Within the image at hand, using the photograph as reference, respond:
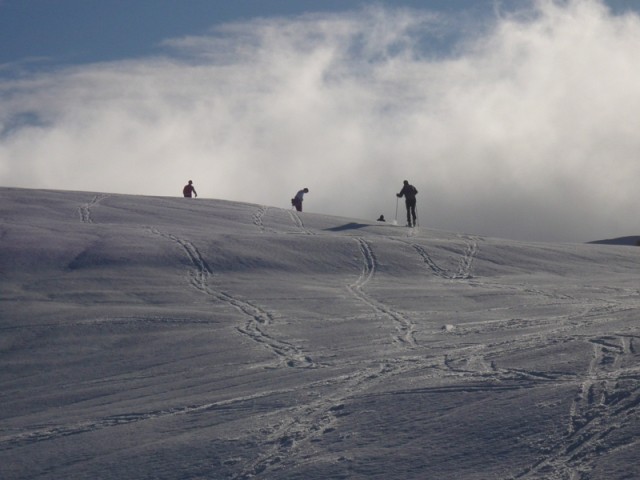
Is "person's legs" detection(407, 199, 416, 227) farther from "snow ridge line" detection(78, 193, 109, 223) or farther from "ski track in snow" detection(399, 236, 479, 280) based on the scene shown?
"snow ridge line" detection(78, 193, 109, 223)

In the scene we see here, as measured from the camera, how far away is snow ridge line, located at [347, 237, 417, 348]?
1411 centimetres

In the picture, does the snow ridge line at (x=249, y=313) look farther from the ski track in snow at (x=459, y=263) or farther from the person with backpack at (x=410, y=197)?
the person with backpack at (x=410, y=197)

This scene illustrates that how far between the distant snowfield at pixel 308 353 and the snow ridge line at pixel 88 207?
0.16 metres

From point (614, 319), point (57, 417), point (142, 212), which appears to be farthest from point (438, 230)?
point (57, 417)

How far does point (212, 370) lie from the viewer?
1265cm

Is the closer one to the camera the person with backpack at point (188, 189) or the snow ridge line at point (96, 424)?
the snow ridge line at point (96, 424)

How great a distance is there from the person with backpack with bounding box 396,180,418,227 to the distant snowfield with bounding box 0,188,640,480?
2659 mm

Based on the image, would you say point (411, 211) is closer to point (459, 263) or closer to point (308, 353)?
point (459, 263)

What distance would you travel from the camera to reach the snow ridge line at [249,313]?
42.8 feet

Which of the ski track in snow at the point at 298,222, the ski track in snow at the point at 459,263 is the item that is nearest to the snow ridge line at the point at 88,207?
the ski track in snow at the point at 298,222

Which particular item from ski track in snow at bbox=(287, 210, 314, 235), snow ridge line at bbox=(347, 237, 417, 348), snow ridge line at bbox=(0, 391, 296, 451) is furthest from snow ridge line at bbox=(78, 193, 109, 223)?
snow ridge line at bbox=(0, 391, 296, 451)

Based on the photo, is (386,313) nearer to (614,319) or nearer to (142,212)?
(614,319)

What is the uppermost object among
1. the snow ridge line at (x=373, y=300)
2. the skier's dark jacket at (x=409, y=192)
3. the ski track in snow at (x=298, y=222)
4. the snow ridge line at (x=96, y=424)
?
the skier's dark jacket at (x=409, y=192)

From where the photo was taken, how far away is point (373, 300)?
712 inches
